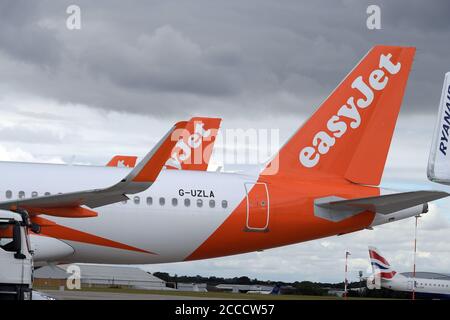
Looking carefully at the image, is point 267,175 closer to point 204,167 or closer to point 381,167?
point 381,167

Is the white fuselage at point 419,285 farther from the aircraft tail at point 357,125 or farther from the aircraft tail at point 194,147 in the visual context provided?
the aircraft tail at point 357,125

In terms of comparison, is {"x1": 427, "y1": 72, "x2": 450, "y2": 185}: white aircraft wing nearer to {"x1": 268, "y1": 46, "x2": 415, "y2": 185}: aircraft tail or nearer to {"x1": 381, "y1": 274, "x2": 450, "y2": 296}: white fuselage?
{"x1": 268, "y1": 46, "x2": 415, "y2": 185}: aircraft tail

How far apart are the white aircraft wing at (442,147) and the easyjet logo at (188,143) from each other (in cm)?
1449

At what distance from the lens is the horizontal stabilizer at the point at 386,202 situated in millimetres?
24641

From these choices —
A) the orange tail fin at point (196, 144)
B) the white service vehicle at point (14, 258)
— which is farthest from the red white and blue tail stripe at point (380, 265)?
the white service vehicle at point (14, 258)

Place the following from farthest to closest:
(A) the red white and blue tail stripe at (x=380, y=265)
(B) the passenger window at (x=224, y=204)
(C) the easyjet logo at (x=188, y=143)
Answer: (A) the red white and blue tail stripe at (x=380, y=265) → (C) the easyjet logo at (x=188, y=143) → (B) the passenger window at (x=224, y=204)

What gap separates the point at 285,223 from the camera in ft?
89.1

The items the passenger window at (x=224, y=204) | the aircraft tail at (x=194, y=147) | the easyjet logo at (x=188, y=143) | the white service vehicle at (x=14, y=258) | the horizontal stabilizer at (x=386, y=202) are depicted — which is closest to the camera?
the white service vehicle at (x=14, y=258)

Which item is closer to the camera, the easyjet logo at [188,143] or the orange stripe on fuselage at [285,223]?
the orange stripe on fuselage at [285,223]

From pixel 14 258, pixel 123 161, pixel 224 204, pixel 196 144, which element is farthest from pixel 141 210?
pixel 123 161

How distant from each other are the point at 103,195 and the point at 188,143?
72.1 ft

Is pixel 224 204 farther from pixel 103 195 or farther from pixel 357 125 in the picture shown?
pixel 103 195

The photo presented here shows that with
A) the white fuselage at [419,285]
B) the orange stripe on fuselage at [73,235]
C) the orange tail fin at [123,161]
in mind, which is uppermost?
the orange tail fin at [123,161]
